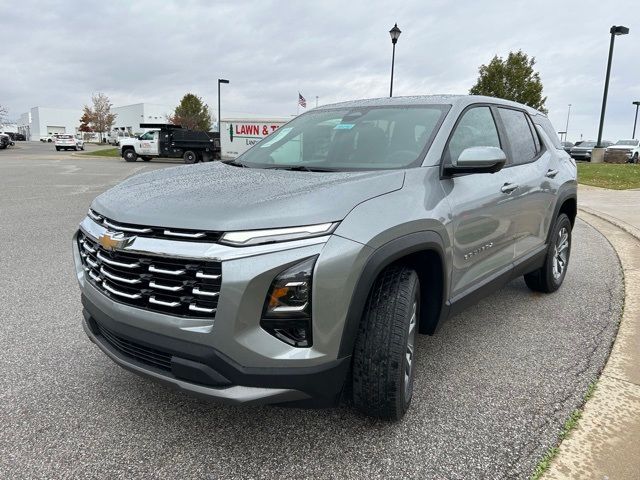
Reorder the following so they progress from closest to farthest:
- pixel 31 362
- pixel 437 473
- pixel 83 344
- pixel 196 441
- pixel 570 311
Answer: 1. pixel 437 473
2. pixel 196 441
3. pixel 31 362
4. pixel 83 344
5. pixel 570 311

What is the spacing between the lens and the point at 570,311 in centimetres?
420

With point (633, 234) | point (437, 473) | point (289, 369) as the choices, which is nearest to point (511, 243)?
point (437, 473)

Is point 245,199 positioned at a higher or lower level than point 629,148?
lower

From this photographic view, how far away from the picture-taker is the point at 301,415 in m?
2.59

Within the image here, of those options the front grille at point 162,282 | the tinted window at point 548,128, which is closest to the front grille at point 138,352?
the front grille at point 162,282

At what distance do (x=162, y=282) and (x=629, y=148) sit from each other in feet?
112

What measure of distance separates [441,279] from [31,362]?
2.63m

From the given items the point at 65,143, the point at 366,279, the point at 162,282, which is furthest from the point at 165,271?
the point at 65,143

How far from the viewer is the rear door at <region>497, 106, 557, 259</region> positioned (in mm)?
3602

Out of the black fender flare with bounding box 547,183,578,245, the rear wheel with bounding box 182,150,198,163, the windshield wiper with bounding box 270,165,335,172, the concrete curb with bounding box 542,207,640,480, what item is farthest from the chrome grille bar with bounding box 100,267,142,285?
the rear wheel with bounding box 182,150,198,163

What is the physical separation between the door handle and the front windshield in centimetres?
68

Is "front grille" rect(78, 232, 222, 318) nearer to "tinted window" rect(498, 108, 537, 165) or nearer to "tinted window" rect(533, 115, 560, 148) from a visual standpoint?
"tinted window" rect(498, 108, 537, 165)

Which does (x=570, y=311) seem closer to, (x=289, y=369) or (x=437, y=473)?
(x=437, y=473)

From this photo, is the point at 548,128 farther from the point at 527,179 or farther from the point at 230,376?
the point at 230,376
